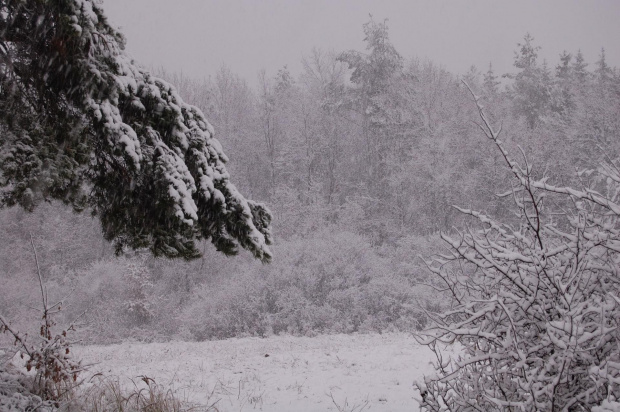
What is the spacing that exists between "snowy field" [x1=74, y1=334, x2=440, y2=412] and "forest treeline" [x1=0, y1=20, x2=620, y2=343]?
5972 mm

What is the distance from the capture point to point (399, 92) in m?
27.5

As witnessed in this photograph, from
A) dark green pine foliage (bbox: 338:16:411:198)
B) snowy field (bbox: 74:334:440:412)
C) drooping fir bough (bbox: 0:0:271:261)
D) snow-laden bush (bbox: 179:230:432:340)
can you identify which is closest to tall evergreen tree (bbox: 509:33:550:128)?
dark green pine foliage (bbox: 338:16:411:198)

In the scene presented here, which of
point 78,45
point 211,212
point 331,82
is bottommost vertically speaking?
point 211,212

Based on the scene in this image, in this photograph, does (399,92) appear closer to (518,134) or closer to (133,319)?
(518,134)

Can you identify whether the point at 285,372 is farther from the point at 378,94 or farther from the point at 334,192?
the point at 378,94

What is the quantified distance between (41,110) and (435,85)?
26.3m

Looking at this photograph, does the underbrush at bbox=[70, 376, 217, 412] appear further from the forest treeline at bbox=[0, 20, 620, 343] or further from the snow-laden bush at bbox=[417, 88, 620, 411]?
the forest treeline at bbox=[0, 20, 620, 343]

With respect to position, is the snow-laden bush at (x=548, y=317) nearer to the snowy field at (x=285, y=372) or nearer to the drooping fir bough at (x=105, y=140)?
the snowy field at (x=285, y=372)

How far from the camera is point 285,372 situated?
7.09 meters

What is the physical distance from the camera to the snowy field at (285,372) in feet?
17.7

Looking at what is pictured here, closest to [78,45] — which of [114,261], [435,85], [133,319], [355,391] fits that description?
[355,391]

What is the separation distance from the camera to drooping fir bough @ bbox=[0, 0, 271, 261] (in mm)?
3758

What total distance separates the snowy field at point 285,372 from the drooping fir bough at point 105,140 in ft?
6.63

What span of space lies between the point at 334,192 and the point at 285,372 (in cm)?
2282
